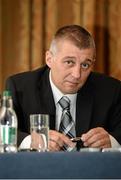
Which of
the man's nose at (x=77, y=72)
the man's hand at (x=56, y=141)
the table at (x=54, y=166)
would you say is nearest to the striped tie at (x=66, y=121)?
the man's nose at (x=77, y=72)

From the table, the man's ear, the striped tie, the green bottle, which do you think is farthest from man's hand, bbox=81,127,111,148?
the table

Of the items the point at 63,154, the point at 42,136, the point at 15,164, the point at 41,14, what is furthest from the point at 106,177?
the point at 41,14

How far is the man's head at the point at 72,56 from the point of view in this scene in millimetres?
2230

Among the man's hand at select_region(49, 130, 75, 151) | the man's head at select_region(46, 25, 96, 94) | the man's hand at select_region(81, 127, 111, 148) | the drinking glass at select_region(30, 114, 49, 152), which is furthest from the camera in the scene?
the man's head at select_region(46, 25, 96, 94)

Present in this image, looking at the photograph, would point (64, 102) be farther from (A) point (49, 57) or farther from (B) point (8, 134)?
(B) point (8, 134)

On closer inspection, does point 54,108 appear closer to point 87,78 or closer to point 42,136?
point 87,78

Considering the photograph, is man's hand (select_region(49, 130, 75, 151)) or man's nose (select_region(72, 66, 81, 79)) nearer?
man's hand (select_region(49, 130, 75, 151))

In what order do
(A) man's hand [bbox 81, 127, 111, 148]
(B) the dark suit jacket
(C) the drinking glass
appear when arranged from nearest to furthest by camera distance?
(C) the drinking glass → (A) man's hand [bbox 81, 127, 111, 148] → (B) the dark suit jacket

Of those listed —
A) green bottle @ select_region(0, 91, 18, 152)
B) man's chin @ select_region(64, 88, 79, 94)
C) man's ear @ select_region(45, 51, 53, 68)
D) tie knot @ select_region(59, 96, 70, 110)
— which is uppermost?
man's ear @ select_region(45, 51, 53, 68)

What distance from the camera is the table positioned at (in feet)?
4.10

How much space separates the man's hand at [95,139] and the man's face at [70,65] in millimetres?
321

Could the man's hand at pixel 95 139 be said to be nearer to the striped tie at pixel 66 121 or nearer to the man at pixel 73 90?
the man at pixel 73 90

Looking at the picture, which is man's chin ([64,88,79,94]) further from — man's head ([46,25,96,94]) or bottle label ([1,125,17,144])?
bottle label ([1,125,17,144])

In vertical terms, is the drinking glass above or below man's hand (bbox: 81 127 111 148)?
above
